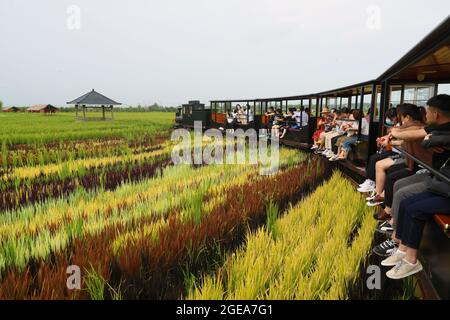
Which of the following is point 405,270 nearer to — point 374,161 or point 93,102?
point 374,161

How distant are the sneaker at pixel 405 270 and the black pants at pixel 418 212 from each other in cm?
16

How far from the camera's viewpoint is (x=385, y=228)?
3.54m

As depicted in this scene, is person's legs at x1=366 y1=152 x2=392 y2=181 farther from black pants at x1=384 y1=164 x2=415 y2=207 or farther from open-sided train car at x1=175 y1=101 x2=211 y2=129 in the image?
open-sided train car at x1=175 y1=101 x2=211 y2=129

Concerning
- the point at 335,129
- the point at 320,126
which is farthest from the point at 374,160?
the point at 320,126

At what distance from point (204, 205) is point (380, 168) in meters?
2.34

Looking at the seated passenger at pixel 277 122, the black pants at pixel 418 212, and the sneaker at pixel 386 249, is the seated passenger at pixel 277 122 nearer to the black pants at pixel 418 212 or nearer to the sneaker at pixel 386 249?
the sneaker at pixel 386 249

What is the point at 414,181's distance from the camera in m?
3.16

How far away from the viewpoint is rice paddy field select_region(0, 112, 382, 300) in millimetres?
2588

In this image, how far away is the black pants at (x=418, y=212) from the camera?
2520 mm

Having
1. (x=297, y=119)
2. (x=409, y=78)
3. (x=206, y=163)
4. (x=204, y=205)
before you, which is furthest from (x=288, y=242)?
(x=297, y=119)

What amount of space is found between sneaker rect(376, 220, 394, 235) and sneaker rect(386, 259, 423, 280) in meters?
0.72

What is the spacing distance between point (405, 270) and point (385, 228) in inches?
34.6

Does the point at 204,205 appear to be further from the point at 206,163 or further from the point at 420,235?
the point at 206,163

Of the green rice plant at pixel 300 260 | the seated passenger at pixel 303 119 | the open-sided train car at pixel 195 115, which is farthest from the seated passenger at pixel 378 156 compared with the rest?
the open-sided train car at pixel 195 115
